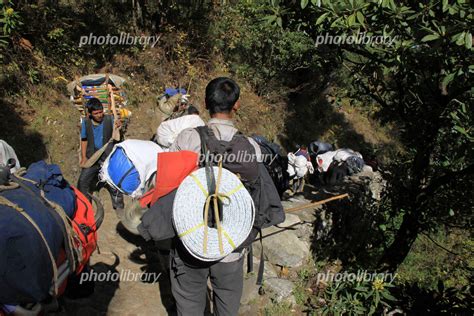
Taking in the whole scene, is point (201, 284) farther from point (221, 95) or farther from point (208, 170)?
point (221, 95)

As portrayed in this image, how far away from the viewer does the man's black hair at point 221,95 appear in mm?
2416

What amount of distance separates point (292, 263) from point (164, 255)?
1595 mm

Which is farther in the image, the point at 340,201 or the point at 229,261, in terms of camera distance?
the point at 340,201

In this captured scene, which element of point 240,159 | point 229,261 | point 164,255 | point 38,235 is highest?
point 240,159

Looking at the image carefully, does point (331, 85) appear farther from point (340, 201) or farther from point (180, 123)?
point (180, 123)

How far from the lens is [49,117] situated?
709cm

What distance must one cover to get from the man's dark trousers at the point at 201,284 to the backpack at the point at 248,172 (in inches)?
7.3

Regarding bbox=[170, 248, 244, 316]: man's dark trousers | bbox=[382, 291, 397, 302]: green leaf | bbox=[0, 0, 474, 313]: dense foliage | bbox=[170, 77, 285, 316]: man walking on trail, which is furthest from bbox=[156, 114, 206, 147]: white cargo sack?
bbox=[382, 291, 397, 302]: green leaf

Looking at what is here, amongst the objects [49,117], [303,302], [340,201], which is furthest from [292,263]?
[49,117]

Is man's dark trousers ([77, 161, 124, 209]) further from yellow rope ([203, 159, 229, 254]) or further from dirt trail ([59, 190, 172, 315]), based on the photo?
yellow rope ([203, 159, 229, 254])

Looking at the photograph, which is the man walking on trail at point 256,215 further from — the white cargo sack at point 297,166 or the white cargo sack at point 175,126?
the white cargo sack at point 297,166

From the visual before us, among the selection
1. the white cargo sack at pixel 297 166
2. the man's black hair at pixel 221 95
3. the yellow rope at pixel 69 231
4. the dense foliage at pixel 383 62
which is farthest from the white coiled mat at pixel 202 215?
the white cargo sack at pixel 297 166

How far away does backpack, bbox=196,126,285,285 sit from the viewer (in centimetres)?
234

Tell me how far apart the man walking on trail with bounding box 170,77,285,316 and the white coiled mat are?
0.17 m
